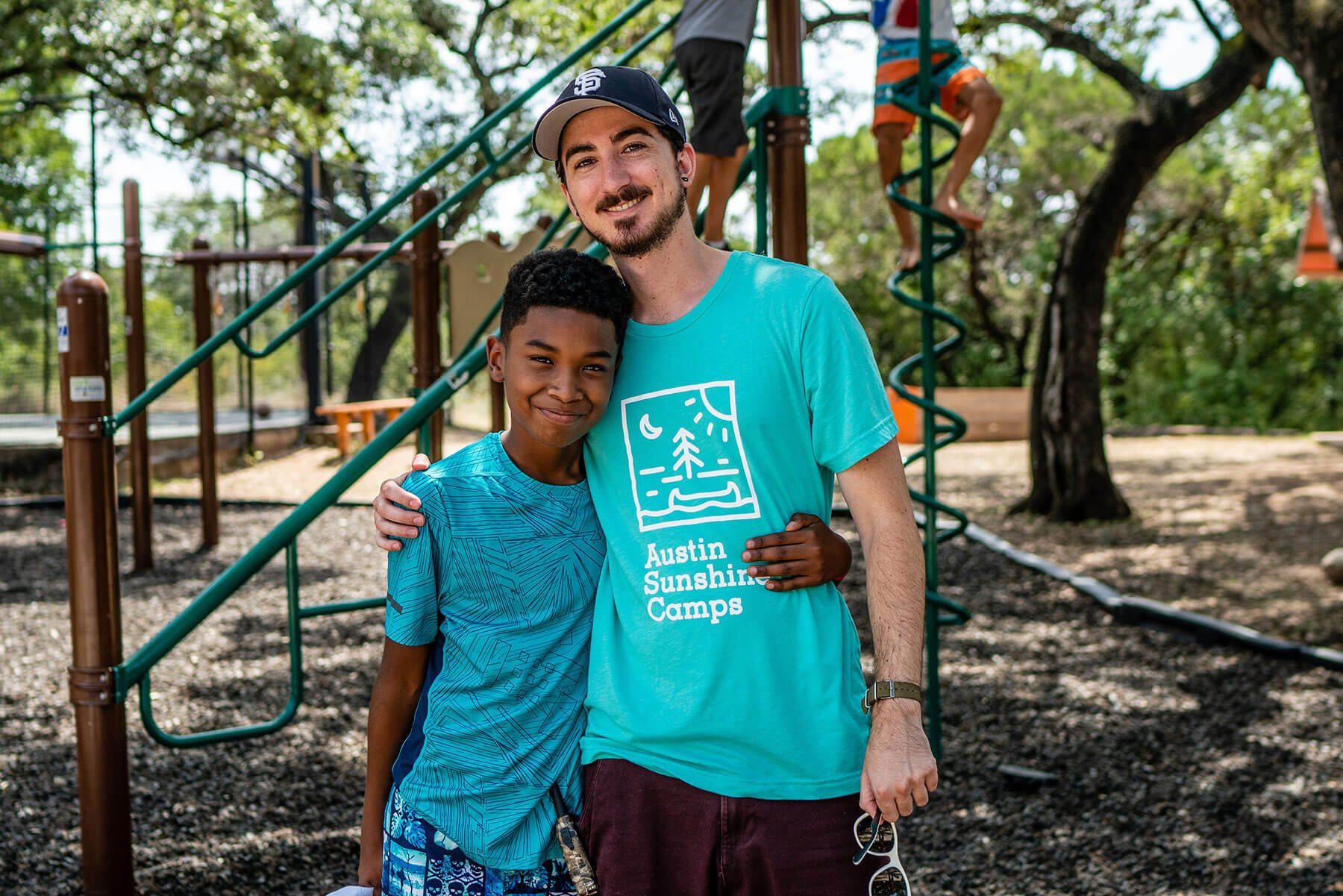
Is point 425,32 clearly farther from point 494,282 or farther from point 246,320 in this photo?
point 246,320

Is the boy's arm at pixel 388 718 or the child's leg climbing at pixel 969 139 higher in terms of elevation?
the child's leg climbing at pixel 969 139

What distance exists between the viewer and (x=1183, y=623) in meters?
5.60

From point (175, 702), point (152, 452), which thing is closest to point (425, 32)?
point (152, 452)

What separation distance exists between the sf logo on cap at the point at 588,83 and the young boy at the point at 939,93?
7.26ft

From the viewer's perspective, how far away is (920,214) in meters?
3.40

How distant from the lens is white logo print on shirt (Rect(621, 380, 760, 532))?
1.54m

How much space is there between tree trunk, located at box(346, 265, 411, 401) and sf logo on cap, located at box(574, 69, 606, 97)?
1512 cm

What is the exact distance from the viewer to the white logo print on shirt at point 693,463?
1.54 metres

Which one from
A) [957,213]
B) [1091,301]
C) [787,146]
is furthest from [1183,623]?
[787,146]

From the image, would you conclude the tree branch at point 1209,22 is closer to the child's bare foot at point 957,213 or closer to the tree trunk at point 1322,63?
the tree trunk at point 1322,63

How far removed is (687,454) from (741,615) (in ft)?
0.77

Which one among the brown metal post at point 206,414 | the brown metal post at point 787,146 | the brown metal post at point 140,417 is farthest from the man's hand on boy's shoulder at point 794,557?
the brown metal post at point 206,414

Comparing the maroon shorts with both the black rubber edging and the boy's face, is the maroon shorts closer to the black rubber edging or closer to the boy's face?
the boy's face

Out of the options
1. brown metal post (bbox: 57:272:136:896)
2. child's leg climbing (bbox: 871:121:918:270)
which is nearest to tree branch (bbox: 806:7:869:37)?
child's leg climbing (bbox: 871:121:918:270)
